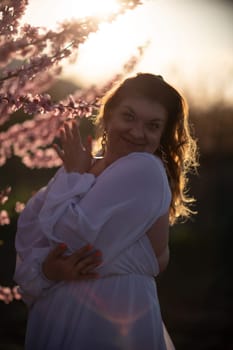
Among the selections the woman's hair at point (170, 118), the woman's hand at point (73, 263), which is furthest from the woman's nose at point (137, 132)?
the woman's hand at point (73, 263)

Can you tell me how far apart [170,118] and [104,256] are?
75cm

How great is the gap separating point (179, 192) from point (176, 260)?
290 inches

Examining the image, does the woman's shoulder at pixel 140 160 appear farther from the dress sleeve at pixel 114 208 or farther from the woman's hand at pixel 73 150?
the woman's hand at pixel 73 150

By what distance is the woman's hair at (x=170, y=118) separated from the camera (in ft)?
9.45

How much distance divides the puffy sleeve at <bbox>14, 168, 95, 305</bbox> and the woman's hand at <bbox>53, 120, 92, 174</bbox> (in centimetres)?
6

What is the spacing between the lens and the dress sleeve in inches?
102

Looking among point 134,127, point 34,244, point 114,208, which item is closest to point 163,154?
point 134,127

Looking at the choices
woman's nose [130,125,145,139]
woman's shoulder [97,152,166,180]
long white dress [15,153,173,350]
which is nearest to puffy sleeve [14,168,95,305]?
long white dress [15,153,173,350]

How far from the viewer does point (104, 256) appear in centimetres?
264

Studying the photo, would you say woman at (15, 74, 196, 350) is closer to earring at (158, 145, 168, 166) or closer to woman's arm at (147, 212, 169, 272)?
woman's arm at (147, 212, 169, 272)

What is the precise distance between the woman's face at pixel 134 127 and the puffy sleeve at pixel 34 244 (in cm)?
20

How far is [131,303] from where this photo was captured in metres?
2.74

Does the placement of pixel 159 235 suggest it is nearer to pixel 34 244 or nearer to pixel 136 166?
pixel 136 166

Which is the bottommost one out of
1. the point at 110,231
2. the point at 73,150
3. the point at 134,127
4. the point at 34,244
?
the point at 34,244
